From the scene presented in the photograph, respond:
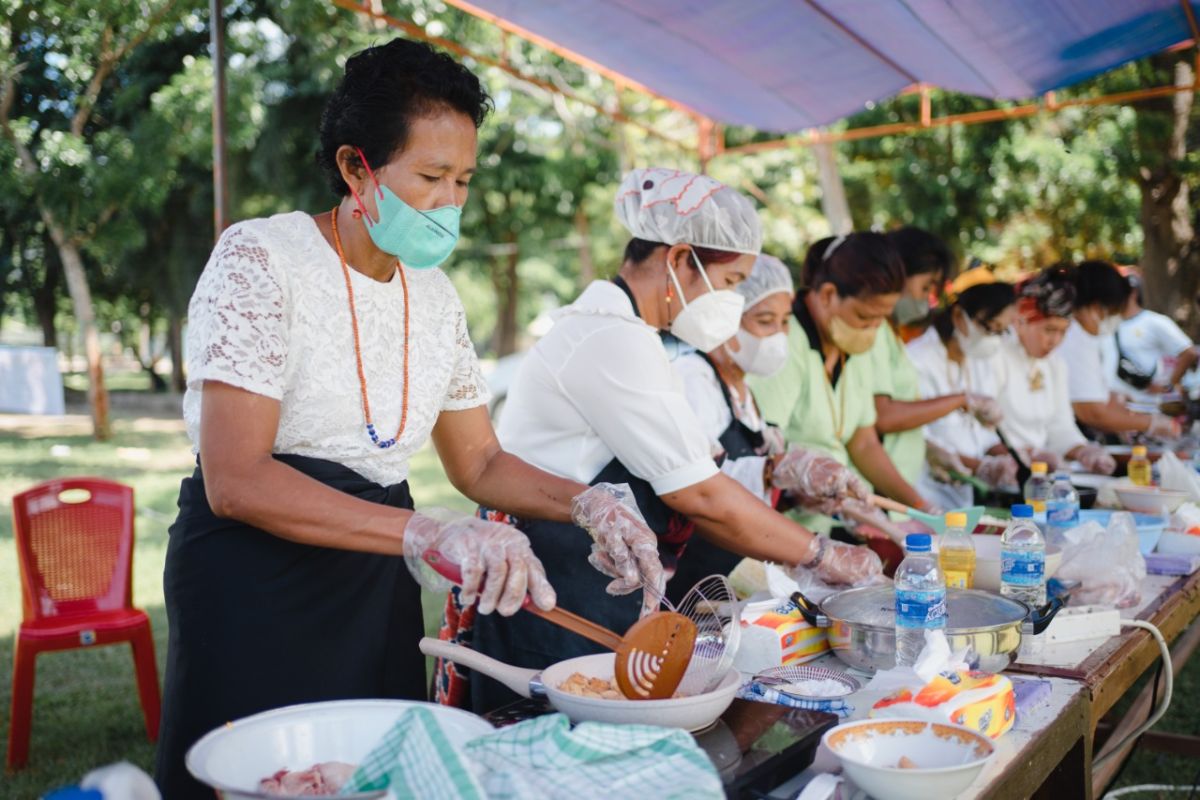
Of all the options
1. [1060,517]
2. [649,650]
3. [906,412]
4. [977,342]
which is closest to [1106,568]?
[1060,517]

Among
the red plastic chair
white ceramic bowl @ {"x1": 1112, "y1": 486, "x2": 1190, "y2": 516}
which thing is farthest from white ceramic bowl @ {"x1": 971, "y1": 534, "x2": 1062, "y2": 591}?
the red plastic chair

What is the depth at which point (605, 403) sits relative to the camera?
2195 mm

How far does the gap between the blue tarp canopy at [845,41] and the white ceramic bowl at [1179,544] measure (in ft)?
6.39

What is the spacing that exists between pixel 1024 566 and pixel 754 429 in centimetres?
96

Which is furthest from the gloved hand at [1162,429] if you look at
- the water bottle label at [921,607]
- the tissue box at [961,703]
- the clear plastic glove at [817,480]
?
the tissue box at [961,703]

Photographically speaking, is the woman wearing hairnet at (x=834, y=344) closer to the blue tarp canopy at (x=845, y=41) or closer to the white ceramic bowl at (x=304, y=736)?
the blue tarp canopy at (x=845, y=41)

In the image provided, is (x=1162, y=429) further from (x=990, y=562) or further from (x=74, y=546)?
(x=74, y=546)

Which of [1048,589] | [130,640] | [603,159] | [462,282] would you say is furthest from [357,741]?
[462,282]

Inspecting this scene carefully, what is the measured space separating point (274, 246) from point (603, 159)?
14649mm

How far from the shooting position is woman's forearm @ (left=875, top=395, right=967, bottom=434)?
3920 millimetres

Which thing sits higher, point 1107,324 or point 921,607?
point 1107,324

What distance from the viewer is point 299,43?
12.8 m

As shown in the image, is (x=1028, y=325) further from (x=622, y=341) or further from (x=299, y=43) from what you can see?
(x=299, y=43)

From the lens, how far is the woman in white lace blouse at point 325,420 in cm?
157
